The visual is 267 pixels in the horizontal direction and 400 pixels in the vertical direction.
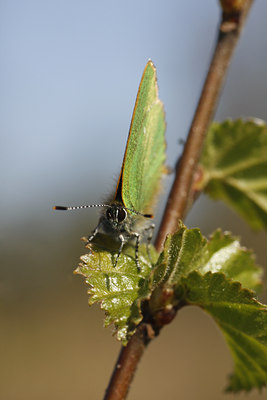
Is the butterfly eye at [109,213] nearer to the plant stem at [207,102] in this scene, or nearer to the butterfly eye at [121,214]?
the butterfly eye at [121,214]

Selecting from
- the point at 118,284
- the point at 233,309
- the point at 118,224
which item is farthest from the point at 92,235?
the point at 233,309


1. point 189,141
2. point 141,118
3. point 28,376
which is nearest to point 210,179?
point 189,141

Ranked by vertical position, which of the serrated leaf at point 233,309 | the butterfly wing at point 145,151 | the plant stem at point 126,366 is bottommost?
the plant stem at point 126,366

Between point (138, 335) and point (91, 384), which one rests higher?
point (138, 335)

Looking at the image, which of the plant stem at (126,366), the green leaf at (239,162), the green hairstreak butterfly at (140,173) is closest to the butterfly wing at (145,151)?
the green hairstreak butterfly at (140,173)

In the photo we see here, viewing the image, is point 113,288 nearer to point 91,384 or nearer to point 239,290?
point 239,290

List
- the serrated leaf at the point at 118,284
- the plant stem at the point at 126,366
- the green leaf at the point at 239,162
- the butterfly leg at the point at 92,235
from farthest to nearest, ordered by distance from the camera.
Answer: the green leaf at the point at 239,162, the butterfly leg at the point at 92,235, the plant stem at the point at 126,366, the serrated leaf at the point at 118,284

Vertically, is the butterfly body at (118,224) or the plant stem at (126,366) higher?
the butterfly body at (118,224)
